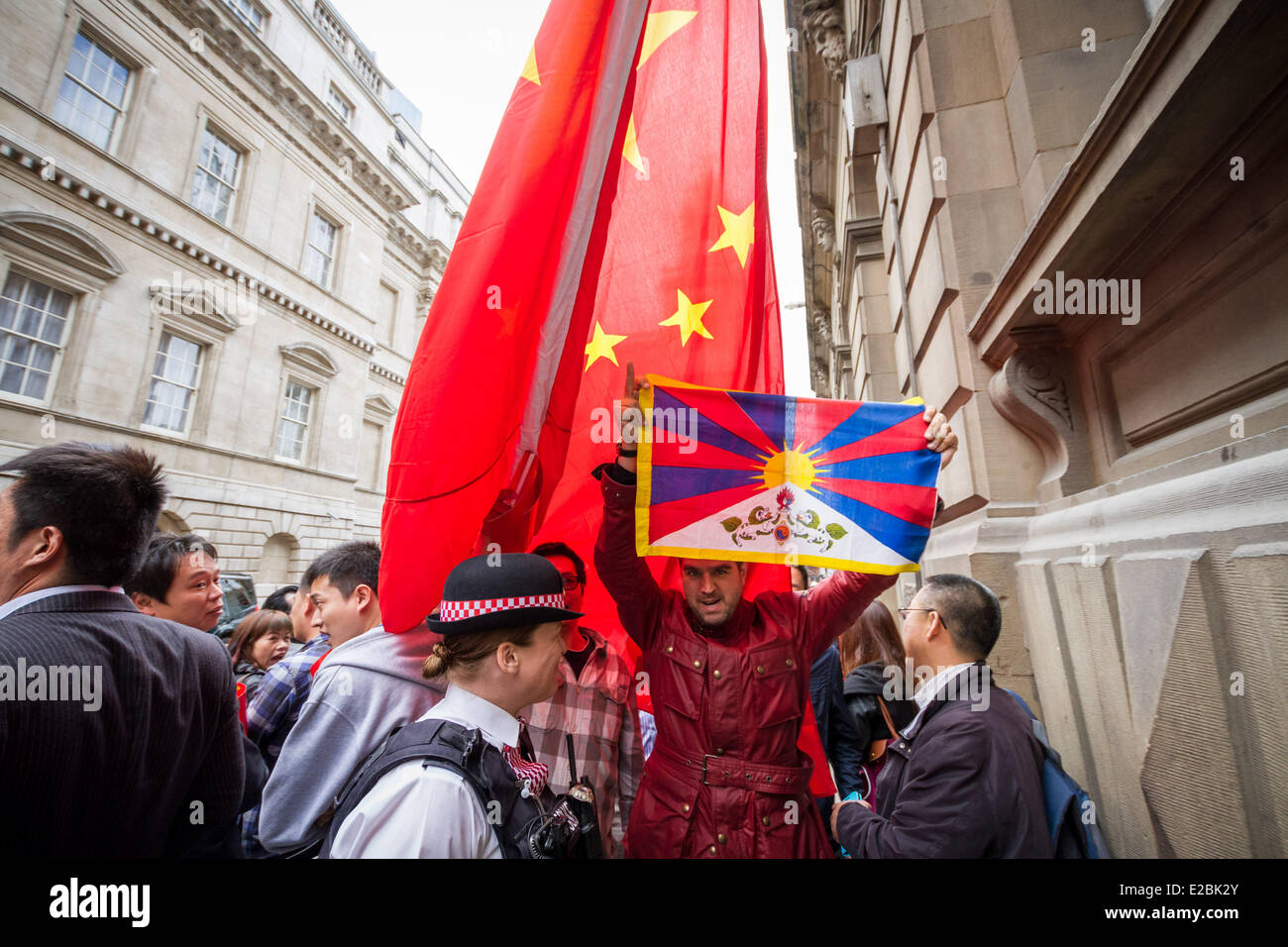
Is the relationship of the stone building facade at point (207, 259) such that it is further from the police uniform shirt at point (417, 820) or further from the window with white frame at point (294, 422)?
the police uniform shirt at point (417, 820)

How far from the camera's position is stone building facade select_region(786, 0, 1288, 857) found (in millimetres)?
1667

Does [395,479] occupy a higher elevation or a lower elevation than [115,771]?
higher

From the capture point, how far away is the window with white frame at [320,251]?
58.1 feet

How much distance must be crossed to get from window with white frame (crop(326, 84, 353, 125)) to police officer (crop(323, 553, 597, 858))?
24.7 metres

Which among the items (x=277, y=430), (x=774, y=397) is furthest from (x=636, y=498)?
(x=277, y=430)

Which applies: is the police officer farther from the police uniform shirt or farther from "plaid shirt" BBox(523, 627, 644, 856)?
"plaid shirt" BBox(523, 627, 644, 856)

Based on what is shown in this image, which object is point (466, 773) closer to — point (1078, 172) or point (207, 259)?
point (1078, 172)

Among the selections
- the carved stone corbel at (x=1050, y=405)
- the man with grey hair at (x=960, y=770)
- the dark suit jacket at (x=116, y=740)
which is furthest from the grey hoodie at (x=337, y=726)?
the carved stone corbel at (x=1050, y=405)

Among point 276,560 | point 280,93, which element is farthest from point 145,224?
point 276,560

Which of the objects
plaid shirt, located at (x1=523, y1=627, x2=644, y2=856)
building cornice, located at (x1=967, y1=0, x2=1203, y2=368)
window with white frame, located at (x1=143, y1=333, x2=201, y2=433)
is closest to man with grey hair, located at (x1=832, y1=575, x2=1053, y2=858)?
plaid shirt, located at (x1=523, y1=627, x2=644, y2=856)

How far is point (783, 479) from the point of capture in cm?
230

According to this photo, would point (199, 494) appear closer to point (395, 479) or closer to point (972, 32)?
point (395, 479)
